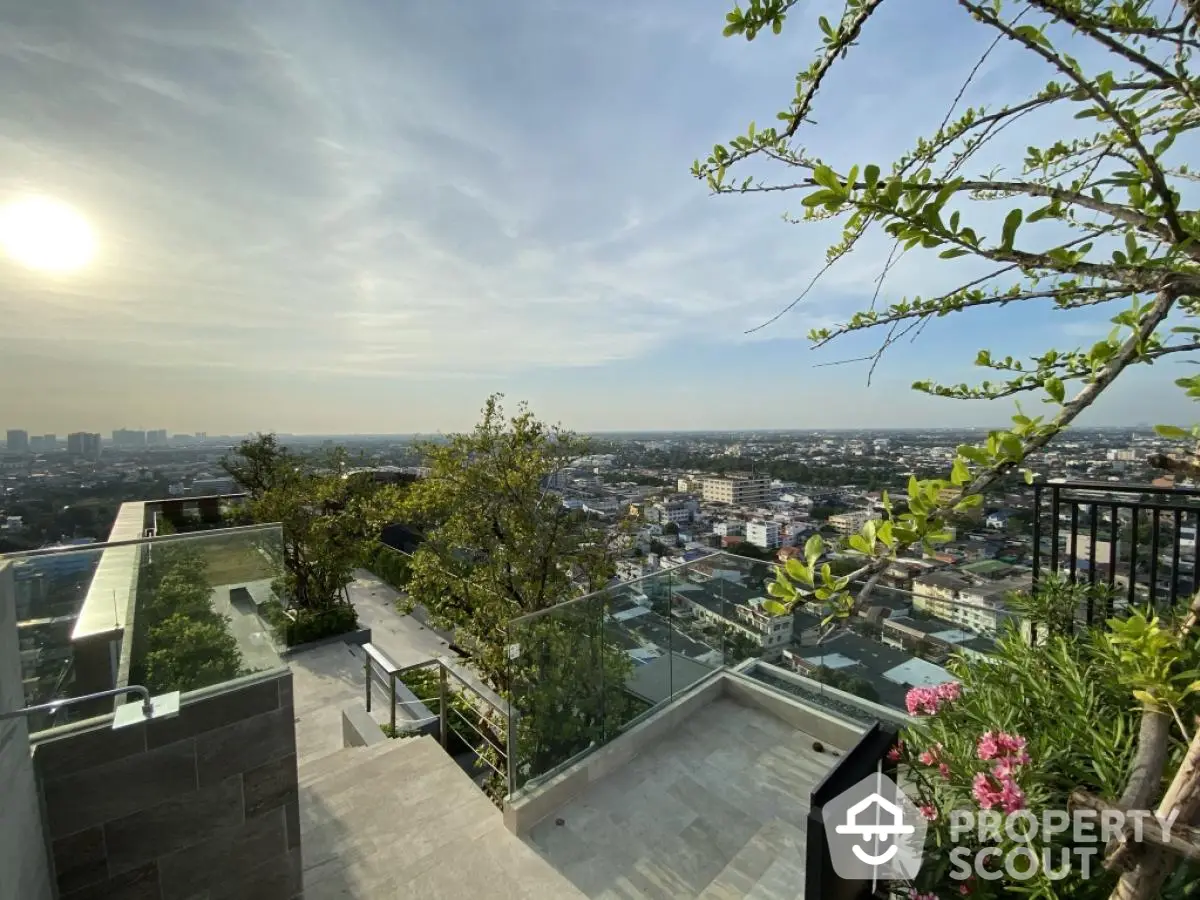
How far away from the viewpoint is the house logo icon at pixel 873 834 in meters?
1.19

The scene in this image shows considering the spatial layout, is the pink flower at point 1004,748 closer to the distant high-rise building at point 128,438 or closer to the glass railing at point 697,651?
the glass railing at point 697,651

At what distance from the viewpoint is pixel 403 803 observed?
3.02 metres

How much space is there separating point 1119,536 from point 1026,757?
5.76 feet

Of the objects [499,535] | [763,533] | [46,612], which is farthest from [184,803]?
[763,533]

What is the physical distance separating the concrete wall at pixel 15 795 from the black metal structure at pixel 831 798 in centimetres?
228

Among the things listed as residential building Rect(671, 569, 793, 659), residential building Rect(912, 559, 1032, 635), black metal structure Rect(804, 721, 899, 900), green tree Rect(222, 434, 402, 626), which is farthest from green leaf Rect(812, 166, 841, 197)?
green tree Rect(222, 434, 402, 626)

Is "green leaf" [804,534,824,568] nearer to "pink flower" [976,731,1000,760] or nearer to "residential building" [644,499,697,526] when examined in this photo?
"pink flower" [976,731,1000,760]

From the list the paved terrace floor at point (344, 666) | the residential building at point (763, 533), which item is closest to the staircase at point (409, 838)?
the paved terrace floor at point (344, 666)

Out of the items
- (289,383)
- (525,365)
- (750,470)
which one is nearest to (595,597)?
(750,470)

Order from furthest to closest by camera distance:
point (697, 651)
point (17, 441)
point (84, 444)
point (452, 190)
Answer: point (84, 444), point (17, 441), point (452, 190), point (697, 651)

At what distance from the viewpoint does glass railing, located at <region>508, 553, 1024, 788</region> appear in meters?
3.00

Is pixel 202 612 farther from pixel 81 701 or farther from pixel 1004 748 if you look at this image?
pixel 1004 748

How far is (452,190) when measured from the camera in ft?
18.6

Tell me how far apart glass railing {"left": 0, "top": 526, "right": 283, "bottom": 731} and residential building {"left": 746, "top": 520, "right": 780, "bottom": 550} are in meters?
3.87
